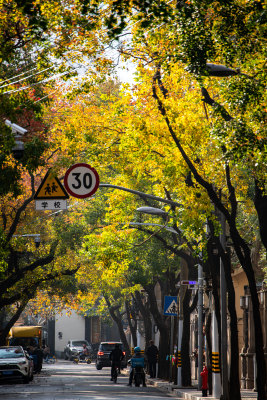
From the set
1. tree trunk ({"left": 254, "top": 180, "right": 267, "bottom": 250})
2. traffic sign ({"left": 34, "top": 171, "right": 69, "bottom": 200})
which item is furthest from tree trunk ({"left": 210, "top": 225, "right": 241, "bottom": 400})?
traffic sign ({"left": 34, "top": 171, "right": 69, "bottom": 200})

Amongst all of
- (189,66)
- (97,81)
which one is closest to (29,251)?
(97,81)

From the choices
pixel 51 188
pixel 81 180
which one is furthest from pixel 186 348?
pixel 81 180

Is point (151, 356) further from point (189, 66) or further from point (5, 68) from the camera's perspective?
point (189, 66)

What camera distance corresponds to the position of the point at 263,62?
14.8 metres

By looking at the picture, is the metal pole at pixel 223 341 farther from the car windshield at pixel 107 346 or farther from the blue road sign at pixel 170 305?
the car windshield at pixel 107 346

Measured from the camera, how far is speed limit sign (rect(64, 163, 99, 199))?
16.7 meters

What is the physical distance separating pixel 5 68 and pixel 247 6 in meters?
7.96

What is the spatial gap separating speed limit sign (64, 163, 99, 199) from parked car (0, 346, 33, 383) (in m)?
17.6

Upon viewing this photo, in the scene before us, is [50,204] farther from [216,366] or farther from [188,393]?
[188,393]

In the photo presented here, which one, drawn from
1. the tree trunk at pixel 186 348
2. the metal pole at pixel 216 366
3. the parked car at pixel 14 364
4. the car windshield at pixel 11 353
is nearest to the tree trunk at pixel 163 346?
the tree trunk at pixel 186 348

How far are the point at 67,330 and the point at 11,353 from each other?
67392mm

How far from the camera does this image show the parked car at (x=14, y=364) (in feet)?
107

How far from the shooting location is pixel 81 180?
1680 centimetres

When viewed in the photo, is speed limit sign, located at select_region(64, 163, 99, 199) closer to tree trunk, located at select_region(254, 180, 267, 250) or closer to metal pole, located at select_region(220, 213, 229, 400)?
tree trunk, located at select_region(254, 180, 267, 250)
